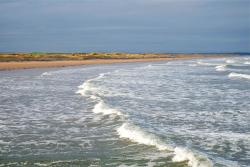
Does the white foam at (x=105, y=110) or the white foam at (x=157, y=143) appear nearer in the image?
the white foam at (x=157, y=143)

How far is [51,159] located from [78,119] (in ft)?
18.7

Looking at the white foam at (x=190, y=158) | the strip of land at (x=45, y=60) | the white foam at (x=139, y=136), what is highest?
the white foam at (x=190, y=158)

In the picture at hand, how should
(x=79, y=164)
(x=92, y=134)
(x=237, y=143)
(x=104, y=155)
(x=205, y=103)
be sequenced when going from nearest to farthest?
(x=79, y=164)
(x=104, y=155)
(x=237, y=143)
(x=92, y=134)
(x=205, y=103)

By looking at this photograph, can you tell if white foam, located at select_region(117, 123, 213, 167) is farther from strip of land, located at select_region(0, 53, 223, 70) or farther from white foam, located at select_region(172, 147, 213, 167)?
strip of land, located at select_region(0, 53, 223, 70)

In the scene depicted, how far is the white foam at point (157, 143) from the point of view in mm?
9633

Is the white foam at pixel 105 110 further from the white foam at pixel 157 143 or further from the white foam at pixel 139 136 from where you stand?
the white foam at pixel 139 136

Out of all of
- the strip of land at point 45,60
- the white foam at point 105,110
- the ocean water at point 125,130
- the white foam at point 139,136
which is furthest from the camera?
the strip of land at point 45,60

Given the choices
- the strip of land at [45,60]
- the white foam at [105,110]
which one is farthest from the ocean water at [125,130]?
the strip of land at [45,60]

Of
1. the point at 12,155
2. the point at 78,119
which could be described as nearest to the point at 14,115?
the point at 78,119

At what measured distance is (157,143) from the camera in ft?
38.0

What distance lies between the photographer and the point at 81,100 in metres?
21.6

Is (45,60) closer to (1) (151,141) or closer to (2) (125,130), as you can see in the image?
(2) (125,130)

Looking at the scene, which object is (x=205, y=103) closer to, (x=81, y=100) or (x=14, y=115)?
(x=81, y=100)

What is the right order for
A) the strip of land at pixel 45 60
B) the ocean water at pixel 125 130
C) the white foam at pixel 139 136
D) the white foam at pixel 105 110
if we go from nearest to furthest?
the ocean water at pixel 125 130 → the white foam at pixel 139 136 → the white foam at pixel 105 110 → the strip of land at pixel 45 60
